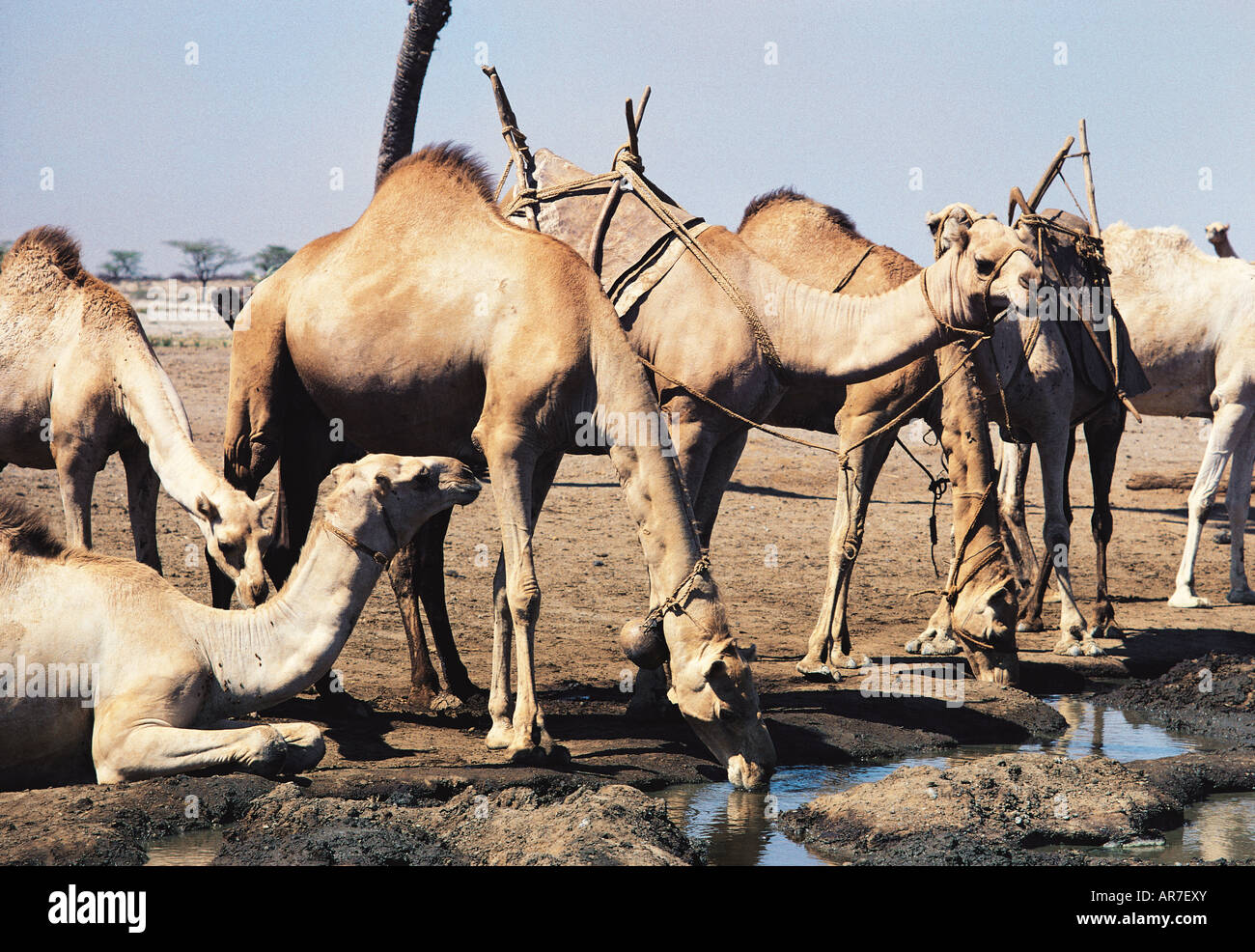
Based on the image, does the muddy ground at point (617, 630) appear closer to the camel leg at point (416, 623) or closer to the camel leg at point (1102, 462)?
the camel leg at point (416, 623)

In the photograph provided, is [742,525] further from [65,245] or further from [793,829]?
[793,829]

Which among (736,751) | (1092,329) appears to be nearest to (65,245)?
(736,751)

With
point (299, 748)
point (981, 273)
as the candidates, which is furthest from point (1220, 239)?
point (299, 748)

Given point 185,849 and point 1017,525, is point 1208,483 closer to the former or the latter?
point 1017,525

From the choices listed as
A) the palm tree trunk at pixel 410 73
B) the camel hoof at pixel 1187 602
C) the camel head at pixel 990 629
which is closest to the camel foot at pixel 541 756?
the camel head at pixel 990 629

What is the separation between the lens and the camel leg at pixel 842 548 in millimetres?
9516

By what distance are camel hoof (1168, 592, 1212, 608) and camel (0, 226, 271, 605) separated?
867cm

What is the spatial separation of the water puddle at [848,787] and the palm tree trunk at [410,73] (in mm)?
10695

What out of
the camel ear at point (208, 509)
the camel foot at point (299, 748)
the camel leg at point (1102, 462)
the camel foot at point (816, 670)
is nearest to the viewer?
the camel foot at point (299, 748)

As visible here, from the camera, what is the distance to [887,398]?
941 centimetres

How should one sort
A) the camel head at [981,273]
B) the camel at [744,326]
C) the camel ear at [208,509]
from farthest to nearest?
the camel at [744,326] < the camel head at [981,273] < the camel ear at [208,509]

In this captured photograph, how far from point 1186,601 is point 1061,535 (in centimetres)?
281

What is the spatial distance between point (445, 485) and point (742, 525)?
966cm

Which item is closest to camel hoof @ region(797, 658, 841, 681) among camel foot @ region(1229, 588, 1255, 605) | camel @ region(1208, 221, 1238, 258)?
camel foot @ region(1229, 588, 1255, 605)
